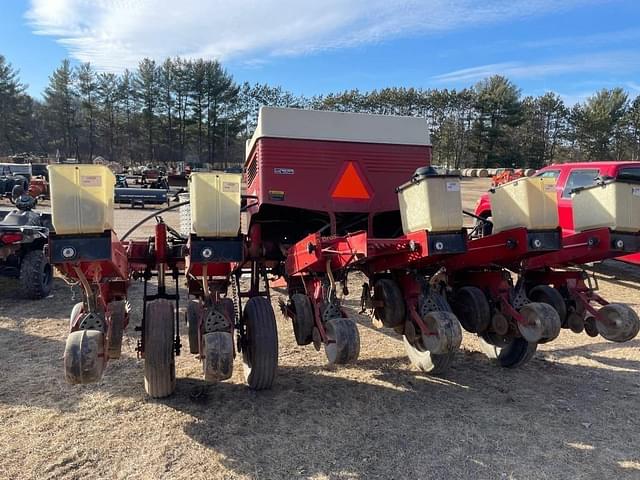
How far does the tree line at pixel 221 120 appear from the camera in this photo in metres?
47.8

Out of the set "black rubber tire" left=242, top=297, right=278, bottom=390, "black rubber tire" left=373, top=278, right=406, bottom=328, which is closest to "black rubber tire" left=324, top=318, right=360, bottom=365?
"black rubber tire" left=242, top=297, right=278, bottom=390

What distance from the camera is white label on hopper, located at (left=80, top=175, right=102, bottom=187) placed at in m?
3.02

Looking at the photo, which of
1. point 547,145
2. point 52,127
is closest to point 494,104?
point 547,145

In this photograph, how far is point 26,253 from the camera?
7.09m

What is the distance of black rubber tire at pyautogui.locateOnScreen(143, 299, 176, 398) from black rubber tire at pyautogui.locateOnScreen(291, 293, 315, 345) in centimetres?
94

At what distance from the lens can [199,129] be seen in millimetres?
49500

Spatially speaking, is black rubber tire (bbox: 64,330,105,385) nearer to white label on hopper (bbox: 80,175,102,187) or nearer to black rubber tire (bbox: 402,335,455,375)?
white label on hopper (bbox: 80,175,102,187)

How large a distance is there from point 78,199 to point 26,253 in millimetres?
4893

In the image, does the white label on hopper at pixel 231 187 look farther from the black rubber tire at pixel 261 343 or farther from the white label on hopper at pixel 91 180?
the black rubber tire at pixel 261 343

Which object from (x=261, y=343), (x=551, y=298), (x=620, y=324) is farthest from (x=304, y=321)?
(x=620, y=324)

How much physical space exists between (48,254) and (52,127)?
55946mm

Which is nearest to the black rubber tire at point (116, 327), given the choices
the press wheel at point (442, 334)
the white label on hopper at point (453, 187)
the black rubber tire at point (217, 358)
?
the black rubber tire at point (217, 358)

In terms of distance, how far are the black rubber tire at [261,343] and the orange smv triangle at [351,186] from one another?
1.19 m

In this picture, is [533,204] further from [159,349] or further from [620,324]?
[159,349]
